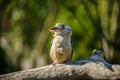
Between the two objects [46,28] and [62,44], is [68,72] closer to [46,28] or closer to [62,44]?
[62,44]

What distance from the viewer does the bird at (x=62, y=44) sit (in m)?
11.9

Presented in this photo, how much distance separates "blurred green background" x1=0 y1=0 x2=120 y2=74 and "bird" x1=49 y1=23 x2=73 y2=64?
1136 centimetres

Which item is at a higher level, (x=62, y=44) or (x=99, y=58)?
(x=62, y=44)

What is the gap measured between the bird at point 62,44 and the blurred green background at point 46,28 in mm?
11365

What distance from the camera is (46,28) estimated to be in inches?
1027

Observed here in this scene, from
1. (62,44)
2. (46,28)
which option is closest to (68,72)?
(62,44)

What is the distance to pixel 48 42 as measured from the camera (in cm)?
2697

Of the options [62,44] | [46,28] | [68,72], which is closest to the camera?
[68,72]

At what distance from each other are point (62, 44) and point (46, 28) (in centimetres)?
1420

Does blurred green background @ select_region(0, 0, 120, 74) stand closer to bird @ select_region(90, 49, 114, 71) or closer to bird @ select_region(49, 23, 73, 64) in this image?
bird @ select_region(90, 49, 114, 71)

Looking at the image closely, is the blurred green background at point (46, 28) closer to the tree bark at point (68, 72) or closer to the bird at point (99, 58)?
the bird at point (99, 58)

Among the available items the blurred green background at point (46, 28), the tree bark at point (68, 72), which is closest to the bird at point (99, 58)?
the tree bark at point (68, 72)

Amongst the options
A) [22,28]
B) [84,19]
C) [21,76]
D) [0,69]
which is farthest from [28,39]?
[21,76]

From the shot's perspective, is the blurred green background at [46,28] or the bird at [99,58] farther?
the blurred green background at [46,28]
